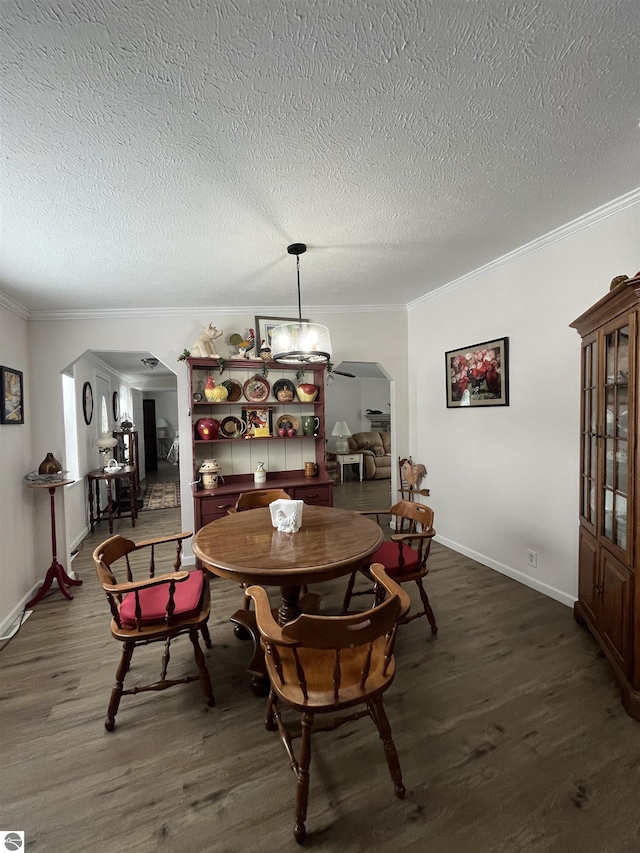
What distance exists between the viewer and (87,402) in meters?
4.95

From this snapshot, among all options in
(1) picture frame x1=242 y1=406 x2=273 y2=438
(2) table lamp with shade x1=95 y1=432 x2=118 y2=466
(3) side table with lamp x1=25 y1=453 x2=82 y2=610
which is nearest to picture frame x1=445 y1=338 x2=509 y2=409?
(1) picture frame x1=242 y1=406 x2=273 y2=438

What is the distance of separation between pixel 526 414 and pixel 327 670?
234cm

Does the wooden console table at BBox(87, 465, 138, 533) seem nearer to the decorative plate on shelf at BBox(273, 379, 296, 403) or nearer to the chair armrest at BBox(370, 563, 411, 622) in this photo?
the decorative plate on shelf at BBox(273, 379, 296, 403)

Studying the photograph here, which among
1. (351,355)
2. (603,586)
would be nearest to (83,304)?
(351,355)

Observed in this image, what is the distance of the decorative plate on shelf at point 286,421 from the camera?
3804mm

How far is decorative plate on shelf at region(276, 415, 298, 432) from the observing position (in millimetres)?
3804

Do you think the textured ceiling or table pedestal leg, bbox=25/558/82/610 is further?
table pedestal leg, bbox=25/558/82/610

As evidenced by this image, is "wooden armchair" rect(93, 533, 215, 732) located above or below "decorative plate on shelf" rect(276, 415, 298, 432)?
below

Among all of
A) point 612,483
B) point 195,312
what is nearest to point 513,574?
point 612,483

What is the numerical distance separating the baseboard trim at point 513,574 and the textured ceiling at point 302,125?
8.21 ft

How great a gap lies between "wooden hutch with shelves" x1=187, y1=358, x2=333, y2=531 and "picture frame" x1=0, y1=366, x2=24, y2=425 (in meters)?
1.31

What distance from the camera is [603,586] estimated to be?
199cm

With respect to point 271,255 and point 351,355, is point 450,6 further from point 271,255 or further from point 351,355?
point 351,355

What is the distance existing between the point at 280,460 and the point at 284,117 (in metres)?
3.00
